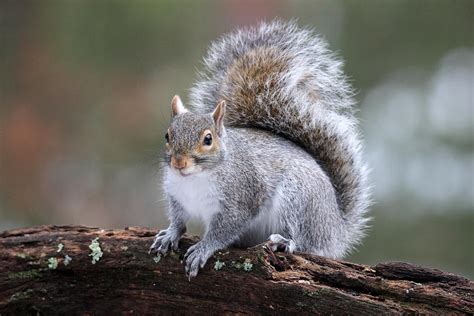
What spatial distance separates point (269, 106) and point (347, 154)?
1.16ft

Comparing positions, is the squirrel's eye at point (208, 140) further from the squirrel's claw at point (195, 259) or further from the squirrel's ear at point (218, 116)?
the squirrel's claw at point (195, 259)

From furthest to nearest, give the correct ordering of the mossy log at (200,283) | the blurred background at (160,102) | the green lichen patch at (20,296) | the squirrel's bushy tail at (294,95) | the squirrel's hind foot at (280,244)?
the blurred background at (160,102), the squirrel's bushy tail at (294,95), the squirrel's hind foot at (280,244), the green lichen patch at (20,296), the mossy log at (200,283)

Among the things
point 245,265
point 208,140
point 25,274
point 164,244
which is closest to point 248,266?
point 245,265

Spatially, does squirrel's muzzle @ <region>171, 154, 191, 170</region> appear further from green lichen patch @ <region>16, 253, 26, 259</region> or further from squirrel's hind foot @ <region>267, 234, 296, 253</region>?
green lichen patch @ <region>16, 253, 26, 259</region>

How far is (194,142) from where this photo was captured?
2.32 metres

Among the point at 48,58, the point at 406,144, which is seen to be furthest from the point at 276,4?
the point at 48,58

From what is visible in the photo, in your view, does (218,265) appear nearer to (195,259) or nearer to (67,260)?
(195,259)

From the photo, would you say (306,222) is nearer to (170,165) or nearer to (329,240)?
(329,240)

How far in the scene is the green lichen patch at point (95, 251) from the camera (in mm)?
2383

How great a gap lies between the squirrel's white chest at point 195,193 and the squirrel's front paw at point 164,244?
0.11m

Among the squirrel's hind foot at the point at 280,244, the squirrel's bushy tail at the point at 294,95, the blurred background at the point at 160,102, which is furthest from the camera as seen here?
the blurred background at the point at 160,102

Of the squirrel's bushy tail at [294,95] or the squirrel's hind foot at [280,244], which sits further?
the squirrel's bushy tail at [294,95]

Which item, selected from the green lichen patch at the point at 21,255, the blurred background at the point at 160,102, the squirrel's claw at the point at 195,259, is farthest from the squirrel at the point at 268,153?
the blurred background at the point at 160,102

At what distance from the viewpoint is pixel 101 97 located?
547cm
